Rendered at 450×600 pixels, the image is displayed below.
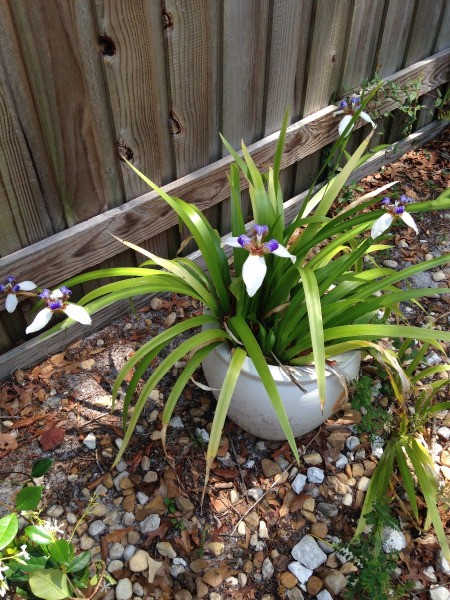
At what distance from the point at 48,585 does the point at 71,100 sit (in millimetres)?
1345

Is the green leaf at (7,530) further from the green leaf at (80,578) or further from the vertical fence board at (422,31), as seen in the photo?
the vertical fence board at (422,31)

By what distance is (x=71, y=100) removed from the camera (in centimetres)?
166

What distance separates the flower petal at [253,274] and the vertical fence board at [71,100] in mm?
831

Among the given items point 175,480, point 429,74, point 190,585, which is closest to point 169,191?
point 175,480

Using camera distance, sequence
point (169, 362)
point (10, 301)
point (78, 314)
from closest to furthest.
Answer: point (78, 314), point (169, 362), point (10, 301)

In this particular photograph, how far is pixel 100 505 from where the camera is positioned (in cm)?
175

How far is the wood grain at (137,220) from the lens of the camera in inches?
72.6

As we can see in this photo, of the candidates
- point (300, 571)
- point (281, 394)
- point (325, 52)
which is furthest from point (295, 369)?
point (325, 52)

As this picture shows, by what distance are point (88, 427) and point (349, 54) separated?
200 cm

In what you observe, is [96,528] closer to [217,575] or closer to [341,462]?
[217,575]

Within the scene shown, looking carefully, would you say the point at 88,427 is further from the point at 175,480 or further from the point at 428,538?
the point at 428,538

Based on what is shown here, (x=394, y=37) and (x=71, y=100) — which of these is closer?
(x=71, y=100)

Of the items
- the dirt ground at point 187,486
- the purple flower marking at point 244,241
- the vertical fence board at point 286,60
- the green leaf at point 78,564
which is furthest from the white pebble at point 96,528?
the vertical fence board at point 286,60

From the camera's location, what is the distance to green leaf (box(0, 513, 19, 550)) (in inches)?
46.9
